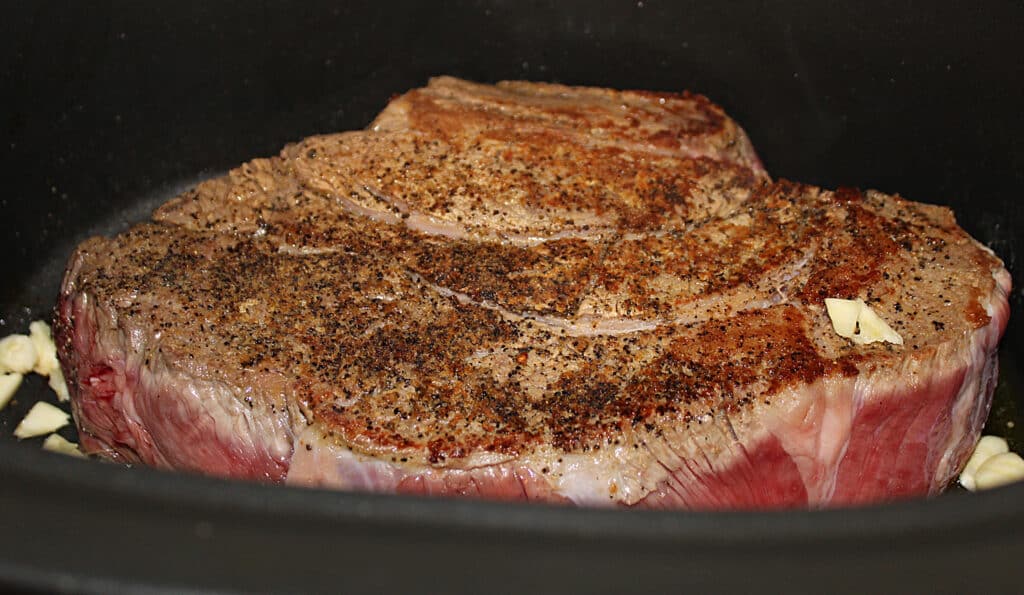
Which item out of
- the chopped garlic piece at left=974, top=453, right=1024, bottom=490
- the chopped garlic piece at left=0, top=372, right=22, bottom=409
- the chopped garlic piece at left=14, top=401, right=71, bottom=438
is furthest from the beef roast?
the chopped garlic piece at left=0, top=372, right=22, bottom=409

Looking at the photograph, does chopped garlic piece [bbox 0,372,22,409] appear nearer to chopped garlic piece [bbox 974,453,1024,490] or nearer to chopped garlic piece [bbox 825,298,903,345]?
chopped garlic piece [bbox 825,298,903,345]

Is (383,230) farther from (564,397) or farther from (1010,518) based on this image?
(1010,518)

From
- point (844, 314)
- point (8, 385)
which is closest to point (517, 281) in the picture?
point (844, 314)

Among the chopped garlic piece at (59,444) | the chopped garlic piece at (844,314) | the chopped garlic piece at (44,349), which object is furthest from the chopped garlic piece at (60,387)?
the chopped garlic piece at (844,314)

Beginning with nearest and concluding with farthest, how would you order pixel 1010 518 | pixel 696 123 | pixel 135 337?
pixel 1010 518 → pixel 135 337 → pixel 696 123

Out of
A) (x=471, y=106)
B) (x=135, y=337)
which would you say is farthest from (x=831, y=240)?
(x=135, y=337)

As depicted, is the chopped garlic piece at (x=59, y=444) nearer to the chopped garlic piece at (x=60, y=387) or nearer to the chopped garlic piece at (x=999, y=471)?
the chopped garlic piece at (x=60, y=387)

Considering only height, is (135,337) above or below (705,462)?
above
